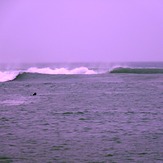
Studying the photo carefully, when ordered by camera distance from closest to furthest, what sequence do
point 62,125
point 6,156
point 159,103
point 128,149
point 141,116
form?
point 6,156, point 128,149, point 62,125, point 141,116, point 159,103

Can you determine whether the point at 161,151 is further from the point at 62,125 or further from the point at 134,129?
the point at 62,125

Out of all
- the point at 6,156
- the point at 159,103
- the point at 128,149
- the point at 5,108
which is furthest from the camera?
the point at 159,103

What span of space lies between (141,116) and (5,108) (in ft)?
19.7

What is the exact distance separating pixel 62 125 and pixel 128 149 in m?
3.29

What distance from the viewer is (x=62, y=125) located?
10.1 metres

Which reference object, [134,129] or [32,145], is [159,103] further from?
[32,145]

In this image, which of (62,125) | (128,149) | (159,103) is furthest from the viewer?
(159,103)

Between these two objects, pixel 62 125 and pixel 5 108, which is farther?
pixel 5 108

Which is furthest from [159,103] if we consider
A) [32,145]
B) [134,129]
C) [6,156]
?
[6,156]

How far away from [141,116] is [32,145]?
16.6 ft

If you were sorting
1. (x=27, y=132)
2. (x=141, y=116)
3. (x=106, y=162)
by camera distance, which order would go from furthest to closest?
(x=141, y=116) → (x=27, y=132) → (x=106, y=162)

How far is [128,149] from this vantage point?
7.28m

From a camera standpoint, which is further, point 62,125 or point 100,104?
point 100,104

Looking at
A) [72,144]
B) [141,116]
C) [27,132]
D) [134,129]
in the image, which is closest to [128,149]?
[72,144]
